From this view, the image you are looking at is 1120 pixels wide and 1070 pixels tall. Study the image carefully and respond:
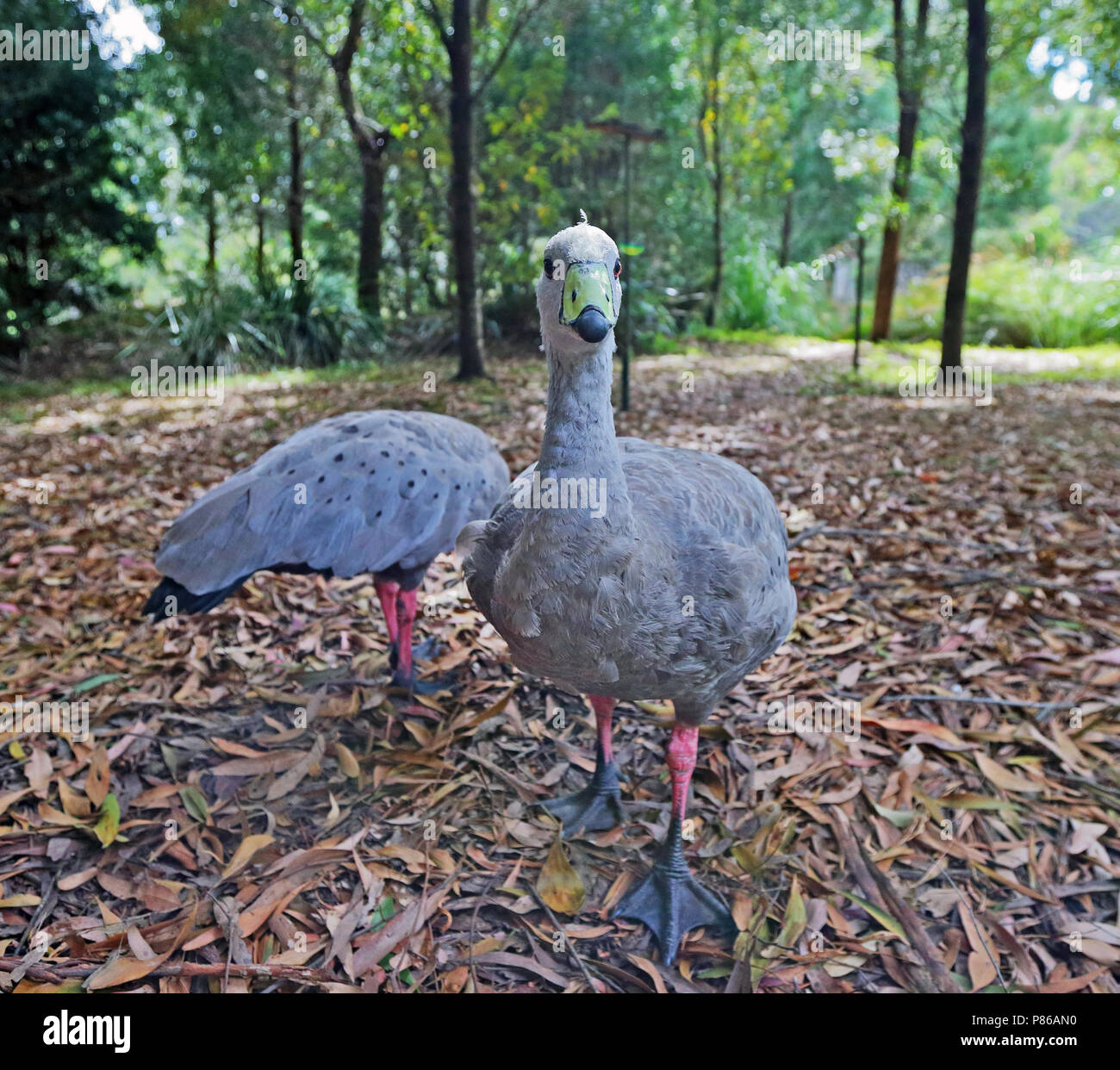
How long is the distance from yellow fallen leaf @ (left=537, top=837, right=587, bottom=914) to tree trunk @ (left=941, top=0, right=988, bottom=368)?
7011mm

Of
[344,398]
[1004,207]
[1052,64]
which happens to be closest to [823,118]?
[1004,207]

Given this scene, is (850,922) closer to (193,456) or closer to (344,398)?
(193,456)

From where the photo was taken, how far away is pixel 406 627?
10.1ft

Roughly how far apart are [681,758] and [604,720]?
361 millimetres

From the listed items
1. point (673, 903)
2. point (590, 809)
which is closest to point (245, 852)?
point (590, 809)

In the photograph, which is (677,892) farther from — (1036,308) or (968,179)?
(1036,308)

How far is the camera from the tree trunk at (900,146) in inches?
315

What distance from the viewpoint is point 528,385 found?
7.37 meters

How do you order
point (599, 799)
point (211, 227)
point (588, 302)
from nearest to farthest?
1. point (588, 302)
2. point (599, 799)
3. point (211, 227)

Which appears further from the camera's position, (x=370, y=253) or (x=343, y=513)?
(x=370, y=253)

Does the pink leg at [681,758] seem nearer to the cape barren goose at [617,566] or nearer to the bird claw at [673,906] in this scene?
the cape barren goose at [617,566]

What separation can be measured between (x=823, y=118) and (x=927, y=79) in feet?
33.0

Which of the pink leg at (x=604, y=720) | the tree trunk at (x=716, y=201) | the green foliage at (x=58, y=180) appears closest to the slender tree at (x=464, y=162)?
the green foliage at (x=58, y=180)
